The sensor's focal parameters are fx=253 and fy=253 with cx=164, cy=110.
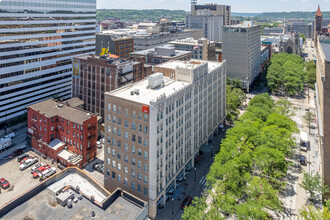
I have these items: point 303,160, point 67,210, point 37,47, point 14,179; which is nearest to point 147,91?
point 67,210

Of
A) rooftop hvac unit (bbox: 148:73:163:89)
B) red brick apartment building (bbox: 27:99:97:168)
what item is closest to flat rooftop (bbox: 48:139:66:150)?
red brick apartment building (bbox: 27:99:97:168)

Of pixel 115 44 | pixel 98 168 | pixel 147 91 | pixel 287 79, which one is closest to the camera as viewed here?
pixel 147 91

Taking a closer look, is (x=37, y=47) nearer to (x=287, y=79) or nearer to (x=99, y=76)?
(x=99, y=76)

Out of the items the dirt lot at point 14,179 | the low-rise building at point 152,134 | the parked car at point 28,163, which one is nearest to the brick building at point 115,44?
the parked car at point 28,163

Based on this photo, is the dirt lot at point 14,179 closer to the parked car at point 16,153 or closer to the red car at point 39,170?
the red car at point 39,170

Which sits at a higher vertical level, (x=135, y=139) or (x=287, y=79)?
(x=287, y=79)

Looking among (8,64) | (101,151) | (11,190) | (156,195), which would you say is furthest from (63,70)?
(156,195)

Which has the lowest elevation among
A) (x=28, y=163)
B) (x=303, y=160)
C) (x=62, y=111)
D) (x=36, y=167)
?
(x=36, y=167)
